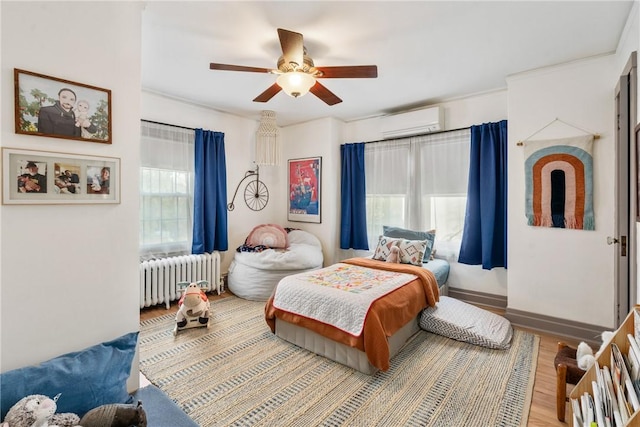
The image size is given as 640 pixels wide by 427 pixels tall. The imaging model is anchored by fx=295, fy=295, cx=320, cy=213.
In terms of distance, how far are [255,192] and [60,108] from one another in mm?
3759

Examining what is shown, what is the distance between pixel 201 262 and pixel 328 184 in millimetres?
2228

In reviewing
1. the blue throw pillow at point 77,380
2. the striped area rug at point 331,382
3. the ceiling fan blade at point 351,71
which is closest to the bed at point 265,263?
the striped area rug at point 331,382

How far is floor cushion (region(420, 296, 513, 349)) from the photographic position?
269cm

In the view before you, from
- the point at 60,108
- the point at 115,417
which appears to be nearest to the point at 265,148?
the point at 60,108

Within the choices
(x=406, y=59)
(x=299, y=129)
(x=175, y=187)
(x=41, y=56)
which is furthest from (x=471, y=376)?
(x=299, y=129)

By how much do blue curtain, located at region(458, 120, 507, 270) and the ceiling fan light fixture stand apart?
2361 mm

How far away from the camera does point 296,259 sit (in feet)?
13.2

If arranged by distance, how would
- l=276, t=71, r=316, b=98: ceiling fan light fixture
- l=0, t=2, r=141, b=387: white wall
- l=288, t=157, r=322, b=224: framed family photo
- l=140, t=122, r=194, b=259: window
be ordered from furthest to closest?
l=288, t=157, r=322, b=224: framed family photo, l=140, t=122, r=194, b=259: window, l=276, t=71, r=316, b=98: ceiling fan light fixture, l=0, t=2, r=141, b=387: white wall

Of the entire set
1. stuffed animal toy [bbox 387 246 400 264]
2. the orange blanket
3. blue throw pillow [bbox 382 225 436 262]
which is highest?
blue throw pillow [bbox 382 225 436 262]

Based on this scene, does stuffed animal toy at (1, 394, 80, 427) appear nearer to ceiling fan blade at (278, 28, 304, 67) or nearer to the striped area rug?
the striped area rug

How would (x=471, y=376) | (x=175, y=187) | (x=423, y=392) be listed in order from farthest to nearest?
(x=175, y=187), (x=471, y=376), (x=423, y=392)

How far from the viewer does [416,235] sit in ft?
13.0

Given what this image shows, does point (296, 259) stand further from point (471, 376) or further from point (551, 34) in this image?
point (551, 34)

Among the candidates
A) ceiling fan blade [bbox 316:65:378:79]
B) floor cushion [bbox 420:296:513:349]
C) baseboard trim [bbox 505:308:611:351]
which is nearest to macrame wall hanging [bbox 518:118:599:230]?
baseboard trim [bbox 505:308:611:351]
